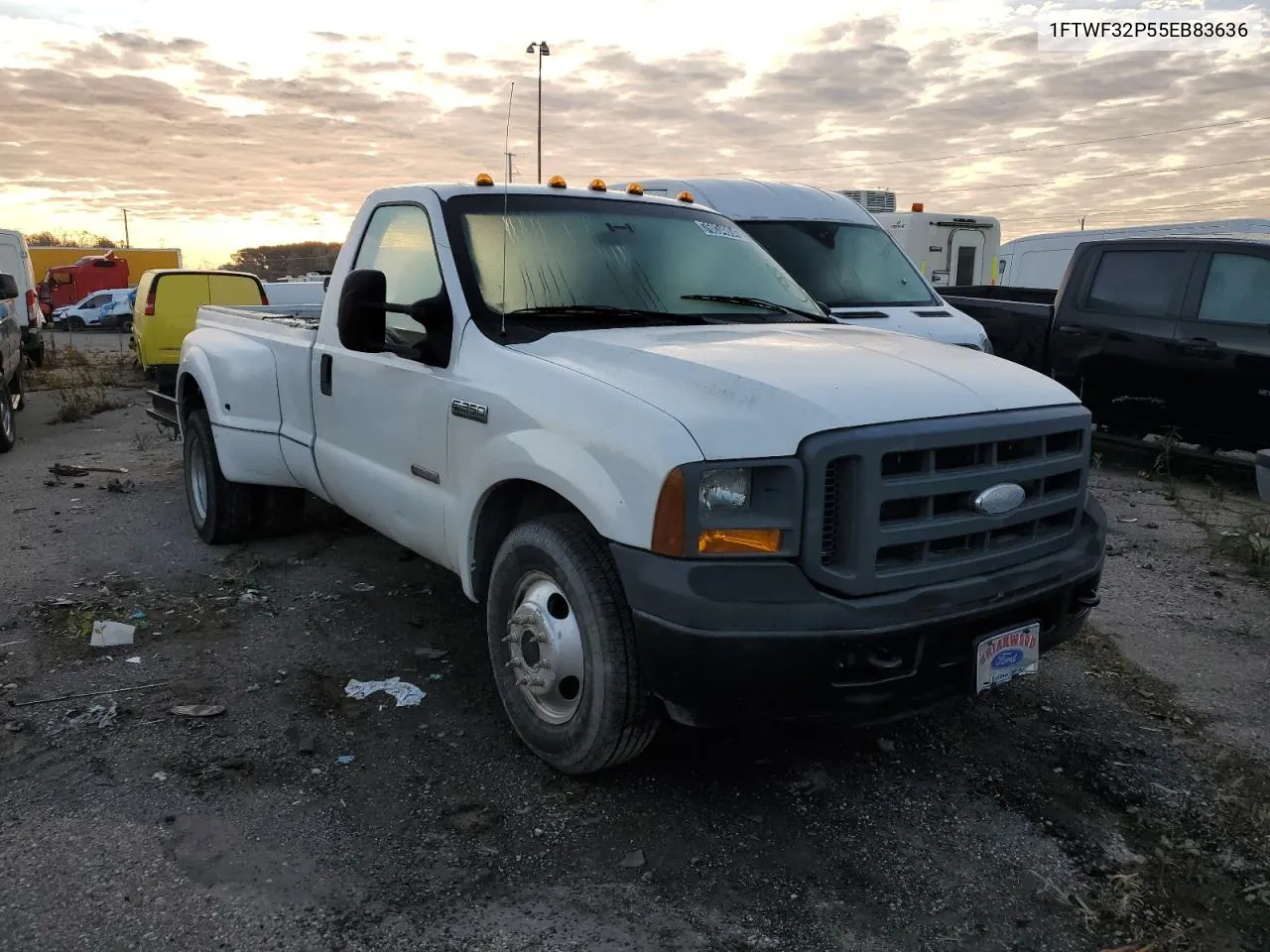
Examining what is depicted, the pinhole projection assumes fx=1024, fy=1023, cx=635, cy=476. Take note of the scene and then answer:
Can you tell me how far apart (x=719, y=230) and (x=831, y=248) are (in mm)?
4217

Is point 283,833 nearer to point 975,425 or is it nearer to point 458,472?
point 458,472

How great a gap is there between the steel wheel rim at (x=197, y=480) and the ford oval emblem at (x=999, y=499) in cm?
472

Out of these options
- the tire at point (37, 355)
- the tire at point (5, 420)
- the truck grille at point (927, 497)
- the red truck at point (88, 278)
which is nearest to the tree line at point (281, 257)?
the red truck at point (88, 278)

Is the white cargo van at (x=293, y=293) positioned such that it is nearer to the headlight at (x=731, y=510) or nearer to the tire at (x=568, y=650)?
the tire at (x=568, y=650)

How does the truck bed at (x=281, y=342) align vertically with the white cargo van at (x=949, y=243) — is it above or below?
below

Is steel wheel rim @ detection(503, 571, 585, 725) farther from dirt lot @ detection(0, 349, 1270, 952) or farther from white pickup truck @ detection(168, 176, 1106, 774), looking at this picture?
dirt lot @ detection(0, 349, 1270, 952)

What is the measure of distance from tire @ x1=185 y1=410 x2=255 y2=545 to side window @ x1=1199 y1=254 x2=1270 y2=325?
7.20m

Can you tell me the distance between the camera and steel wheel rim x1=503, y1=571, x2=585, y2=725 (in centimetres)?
324

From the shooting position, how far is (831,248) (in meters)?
8.62

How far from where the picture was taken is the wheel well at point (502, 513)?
136 inches

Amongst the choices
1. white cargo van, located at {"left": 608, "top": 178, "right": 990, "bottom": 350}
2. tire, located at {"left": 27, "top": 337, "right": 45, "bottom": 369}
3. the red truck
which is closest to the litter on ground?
white cargo van, located at {"left": 608, "top": 178, "right": 990, "bottom": 350}

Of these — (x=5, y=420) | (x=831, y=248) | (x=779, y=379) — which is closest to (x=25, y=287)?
(x=5, y=420)

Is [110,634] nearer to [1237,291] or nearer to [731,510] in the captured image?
[731,510]

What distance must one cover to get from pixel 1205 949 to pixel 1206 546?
439cm
